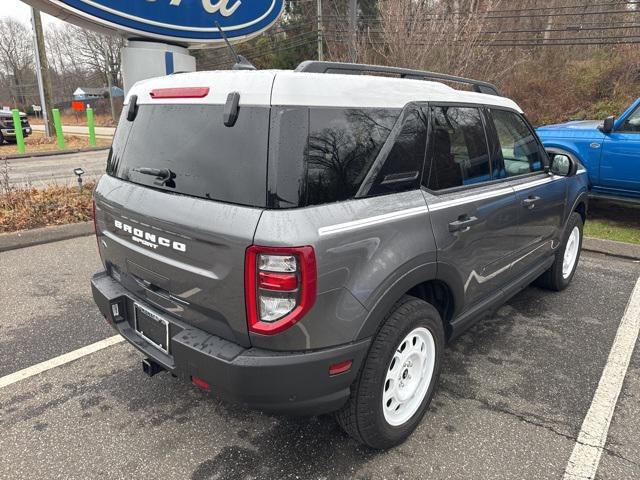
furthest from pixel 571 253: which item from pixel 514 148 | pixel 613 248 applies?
pixel 514 148

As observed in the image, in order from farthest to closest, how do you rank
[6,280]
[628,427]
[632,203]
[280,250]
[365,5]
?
1. [365,5]
2. [632,203]
3. [6,280]
4. [628,427]
5. [280,250]

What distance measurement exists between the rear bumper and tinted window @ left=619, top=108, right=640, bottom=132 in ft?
20.5

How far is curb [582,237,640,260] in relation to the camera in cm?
564

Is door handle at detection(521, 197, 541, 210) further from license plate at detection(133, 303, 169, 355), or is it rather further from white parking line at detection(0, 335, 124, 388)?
white parking line at detection(0, 335, 124, 388)

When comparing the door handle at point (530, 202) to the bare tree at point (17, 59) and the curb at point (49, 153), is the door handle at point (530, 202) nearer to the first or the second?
the curb at point (49, 153)

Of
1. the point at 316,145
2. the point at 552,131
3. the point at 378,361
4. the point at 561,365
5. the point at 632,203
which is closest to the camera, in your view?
the point at 316,145

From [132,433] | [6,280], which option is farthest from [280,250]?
[6,280]

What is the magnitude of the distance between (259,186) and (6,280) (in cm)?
412

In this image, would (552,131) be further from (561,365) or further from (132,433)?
(132,433)

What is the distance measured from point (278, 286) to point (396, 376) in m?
0.95

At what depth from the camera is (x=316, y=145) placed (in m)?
1.99

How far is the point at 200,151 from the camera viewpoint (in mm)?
2162

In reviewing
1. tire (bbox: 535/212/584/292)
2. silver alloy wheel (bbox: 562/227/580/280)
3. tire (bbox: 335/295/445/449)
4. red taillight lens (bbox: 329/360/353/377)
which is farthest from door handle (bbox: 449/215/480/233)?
silver alloy wheel (bbox: 562/227/580/280)

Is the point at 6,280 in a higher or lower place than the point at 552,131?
lower
